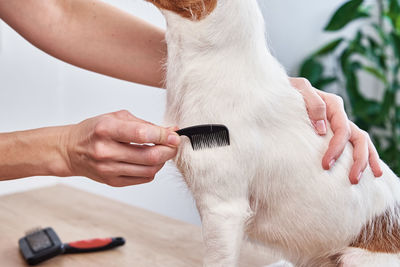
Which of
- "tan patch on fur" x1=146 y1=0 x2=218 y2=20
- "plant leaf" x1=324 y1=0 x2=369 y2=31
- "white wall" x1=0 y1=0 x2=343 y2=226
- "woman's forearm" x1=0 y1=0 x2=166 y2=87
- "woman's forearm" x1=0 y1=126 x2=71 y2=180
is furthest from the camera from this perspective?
"plant leaf" x1=324 y1=0 x2=369 y2=31

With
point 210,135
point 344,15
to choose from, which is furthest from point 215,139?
point 344,15

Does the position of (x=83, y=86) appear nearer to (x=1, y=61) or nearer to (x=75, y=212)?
(x=1, y=61)

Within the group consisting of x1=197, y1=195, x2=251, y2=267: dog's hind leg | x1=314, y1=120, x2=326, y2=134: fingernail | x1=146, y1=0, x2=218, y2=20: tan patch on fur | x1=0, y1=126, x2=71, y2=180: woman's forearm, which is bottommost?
x1=197, y1=195, x2=251, y2=267: dog's hind leg

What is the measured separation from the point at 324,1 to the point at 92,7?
1613 mm

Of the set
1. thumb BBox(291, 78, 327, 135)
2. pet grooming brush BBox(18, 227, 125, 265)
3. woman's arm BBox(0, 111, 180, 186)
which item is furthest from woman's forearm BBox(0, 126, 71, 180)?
thumb BBox(291, 78, 327, 135)

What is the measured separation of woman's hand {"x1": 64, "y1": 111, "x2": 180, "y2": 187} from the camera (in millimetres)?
596

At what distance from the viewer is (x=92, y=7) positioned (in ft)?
2.98

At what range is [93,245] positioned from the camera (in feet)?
3.07

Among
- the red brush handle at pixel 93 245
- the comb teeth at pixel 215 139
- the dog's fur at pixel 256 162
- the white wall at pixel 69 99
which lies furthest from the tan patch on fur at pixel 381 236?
the white wall at pixel 69 99

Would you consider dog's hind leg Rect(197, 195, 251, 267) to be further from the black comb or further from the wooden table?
the wooden table

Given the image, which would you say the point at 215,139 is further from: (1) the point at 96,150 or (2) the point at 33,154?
(2) the point at 33,154

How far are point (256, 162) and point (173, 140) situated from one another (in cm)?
11

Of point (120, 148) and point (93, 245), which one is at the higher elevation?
point (120, 148)

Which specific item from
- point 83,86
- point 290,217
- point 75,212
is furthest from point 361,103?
point 290,217
